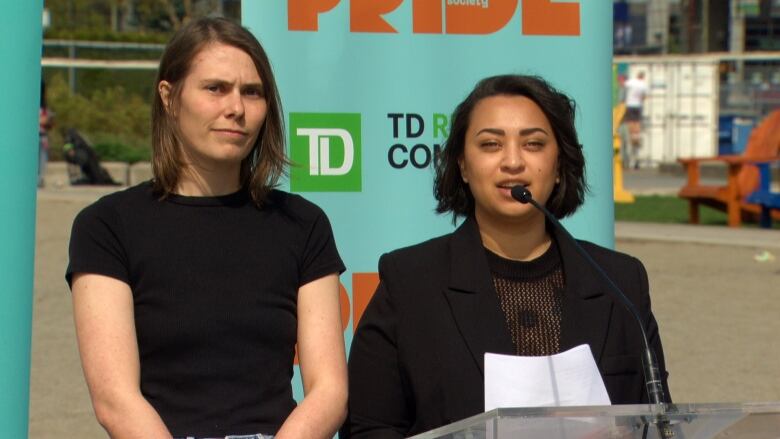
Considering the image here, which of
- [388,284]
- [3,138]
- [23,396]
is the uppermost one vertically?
[3,138]

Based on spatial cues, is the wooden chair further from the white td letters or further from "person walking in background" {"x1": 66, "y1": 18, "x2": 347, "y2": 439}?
"person walking in background" {"x1": 66, "y1": 18, "x2": 347, "y2": 439}

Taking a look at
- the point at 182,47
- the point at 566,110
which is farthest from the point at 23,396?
the point at 566,110

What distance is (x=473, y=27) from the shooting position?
4691 millimetres

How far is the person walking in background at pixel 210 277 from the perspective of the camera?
3.10 meters

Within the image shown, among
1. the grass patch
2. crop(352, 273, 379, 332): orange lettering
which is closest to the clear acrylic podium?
crop(352, 273, 379, 332): orange lettering

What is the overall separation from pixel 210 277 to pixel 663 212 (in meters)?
15.7

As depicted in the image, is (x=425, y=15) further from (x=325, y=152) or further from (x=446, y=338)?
(x=446, y=338)

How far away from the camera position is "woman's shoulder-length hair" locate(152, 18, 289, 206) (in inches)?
127

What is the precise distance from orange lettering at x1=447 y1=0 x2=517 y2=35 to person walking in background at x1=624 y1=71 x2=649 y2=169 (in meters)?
22.0

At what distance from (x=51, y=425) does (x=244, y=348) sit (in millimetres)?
4370

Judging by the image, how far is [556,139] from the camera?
3.31 meters

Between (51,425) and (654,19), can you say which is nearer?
(51,425)

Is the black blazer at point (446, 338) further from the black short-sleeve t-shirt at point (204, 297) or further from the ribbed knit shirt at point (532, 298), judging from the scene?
the black short-sleeve t-shirt at point (204, 297)

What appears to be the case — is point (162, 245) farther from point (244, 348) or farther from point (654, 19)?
point (654, 19)
